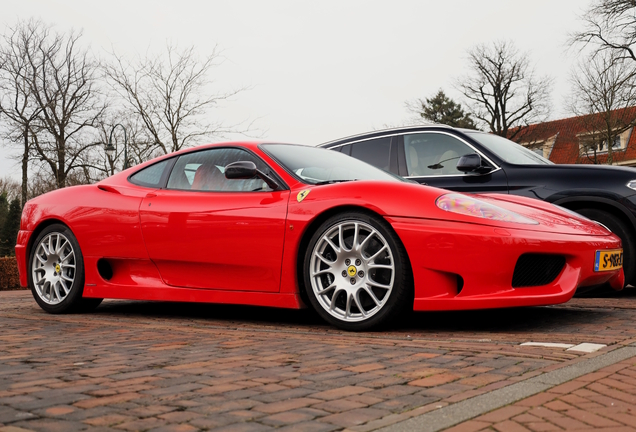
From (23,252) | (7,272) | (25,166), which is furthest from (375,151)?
(25,166)

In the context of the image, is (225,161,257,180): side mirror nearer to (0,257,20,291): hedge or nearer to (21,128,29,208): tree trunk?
(0,257,20,291): hedge

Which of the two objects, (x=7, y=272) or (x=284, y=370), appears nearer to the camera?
(x=284, y=370)

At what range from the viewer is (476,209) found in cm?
420

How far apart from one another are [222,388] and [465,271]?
1823mm

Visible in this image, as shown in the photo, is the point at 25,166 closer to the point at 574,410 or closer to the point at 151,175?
the point at 151,175

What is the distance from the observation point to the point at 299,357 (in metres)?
3.41

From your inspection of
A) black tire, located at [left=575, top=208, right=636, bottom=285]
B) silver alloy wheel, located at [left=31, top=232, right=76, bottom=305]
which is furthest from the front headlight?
silver alloy wheel, located at [left=31, top=232, right=76, bottom=305]

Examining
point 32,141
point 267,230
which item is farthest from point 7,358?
point 32,141

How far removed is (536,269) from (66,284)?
3.77m

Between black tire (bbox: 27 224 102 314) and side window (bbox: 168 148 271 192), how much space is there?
3.38ft

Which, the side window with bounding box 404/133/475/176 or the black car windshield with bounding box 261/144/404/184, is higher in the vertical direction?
the side window with bounding box 404/133/475/176

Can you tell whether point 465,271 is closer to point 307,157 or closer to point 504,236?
point 504,236

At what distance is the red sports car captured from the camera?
4070 millimetres

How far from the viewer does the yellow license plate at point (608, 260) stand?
440 centimetres
